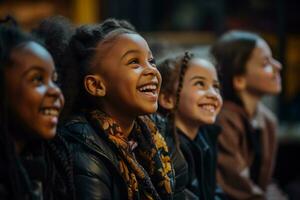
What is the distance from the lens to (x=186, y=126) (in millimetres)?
3588

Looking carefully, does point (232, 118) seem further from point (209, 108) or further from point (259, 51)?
point (209, 108)

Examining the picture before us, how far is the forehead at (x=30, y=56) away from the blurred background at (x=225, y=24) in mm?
3820

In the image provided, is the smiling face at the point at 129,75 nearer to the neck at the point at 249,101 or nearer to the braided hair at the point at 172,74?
the braided hair at the point at 172,74

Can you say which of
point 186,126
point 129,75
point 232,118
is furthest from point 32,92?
point 232,118

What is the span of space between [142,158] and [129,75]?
36 centimetres

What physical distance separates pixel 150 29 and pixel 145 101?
3.76 meters

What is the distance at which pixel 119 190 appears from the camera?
108 inches

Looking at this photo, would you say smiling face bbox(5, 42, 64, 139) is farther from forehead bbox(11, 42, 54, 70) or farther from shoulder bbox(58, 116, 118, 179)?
shoulder bbox(58, 116, 118, 179)

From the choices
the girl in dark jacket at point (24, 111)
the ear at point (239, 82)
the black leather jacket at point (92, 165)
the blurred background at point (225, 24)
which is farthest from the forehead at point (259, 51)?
the girl in dark jacket at point (24, 111)

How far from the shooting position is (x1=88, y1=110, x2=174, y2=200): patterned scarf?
2.73 meters

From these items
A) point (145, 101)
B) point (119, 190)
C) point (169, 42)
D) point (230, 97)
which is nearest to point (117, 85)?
point (145, 101)

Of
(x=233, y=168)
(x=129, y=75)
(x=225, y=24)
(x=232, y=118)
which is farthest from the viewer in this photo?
(x=225, y=24)

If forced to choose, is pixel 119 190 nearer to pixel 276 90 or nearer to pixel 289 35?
pixel 276 90

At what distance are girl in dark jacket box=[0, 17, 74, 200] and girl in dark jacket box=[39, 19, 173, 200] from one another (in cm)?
36
